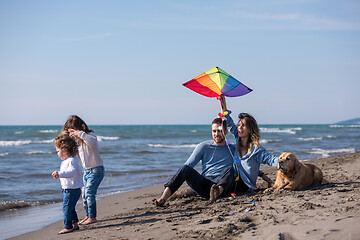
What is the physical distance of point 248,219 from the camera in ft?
12.9

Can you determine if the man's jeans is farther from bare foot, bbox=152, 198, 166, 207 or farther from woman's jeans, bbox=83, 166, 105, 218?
woman's jeans, bbox=83, 166, 105, 218

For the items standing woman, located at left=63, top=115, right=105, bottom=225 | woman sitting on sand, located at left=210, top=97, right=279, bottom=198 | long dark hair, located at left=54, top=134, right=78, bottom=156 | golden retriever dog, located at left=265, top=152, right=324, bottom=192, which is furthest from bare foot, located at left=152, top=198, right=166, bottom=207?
golden retriever dog, located at left=265, top=152, right=324, bottom=192

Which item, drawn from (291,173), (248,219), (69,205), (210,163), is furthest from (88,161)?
(291,173)

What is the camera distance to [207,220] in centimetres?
410

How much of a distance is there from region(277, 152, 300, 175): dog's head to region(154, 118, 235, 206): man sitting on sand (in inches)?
27.2

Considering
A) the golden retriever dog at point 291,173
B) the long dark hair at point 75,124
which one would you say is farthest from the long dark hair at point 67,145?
the golden retriever dog at point 291,173

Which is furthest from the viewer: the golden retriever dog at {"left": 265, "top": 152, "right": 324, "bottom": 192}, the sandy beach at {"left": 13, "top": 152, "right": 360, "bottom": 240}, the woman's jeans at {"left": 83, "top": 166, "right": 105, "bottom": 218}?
the golden retriever dog at {"left": 265, "top": 152, "right": 324, "bottom": 192}

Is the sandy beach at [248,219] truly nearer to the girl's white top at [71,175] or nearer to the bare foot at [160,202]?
the bare foot at [160,202]

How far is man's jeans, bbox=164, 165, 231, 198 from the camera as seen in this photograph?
5105mm

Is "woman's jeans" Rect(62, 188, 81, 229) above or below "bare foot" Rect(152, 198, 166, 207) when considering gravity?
above

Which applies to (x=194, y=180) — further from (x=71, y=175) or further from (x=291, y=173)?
(x=71, y=175)

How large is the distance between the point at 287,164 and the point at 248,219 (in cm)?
166

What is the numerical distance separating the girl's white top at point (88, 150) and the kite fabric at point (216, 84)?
1574 millimetres

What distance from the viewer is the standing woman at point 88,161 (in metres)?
4.90
